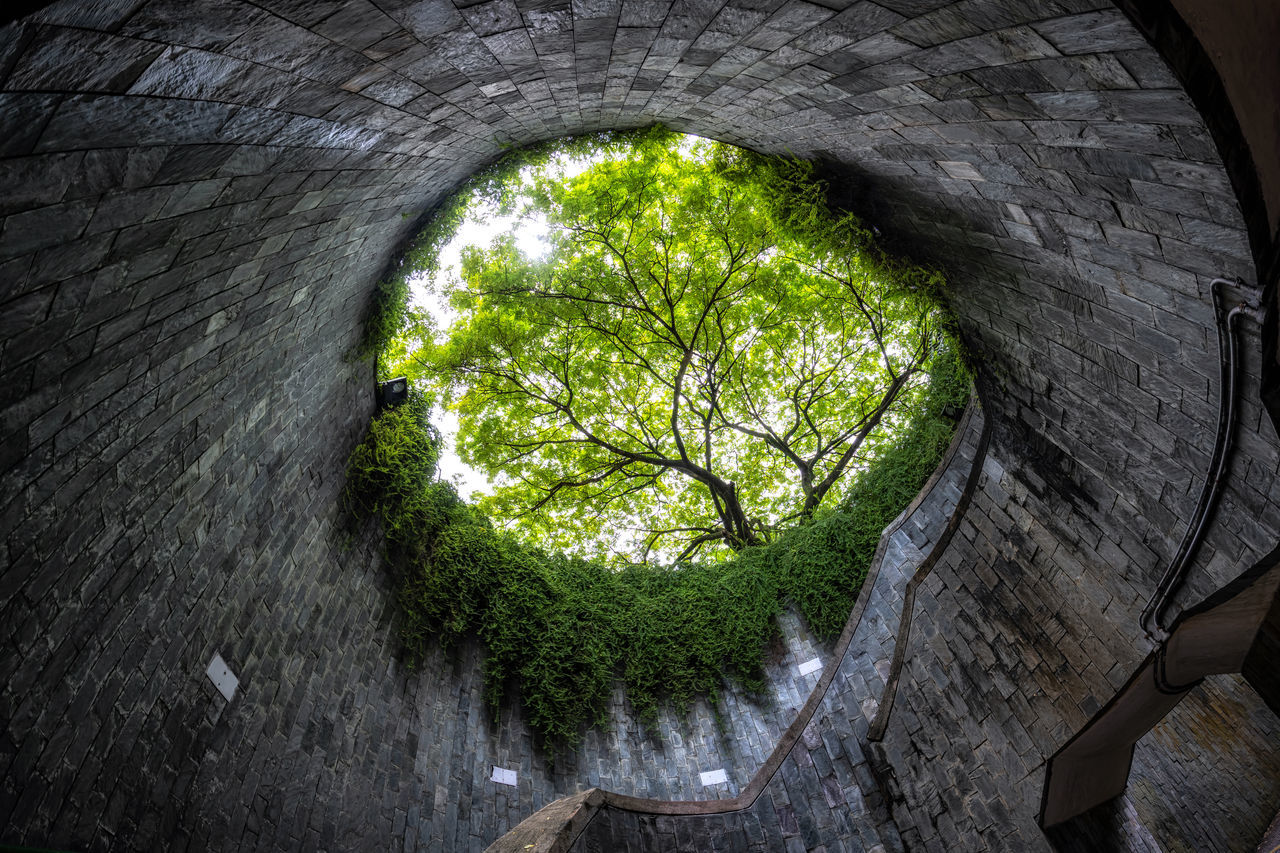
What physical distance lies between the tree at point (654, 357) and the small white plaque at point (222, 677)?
13.9ft

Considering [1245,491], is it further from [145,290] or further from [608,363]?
[608,363]

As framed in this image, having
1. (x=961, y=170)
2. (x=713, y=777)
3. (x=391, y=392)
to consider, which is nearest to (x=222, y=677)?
(x=391, y=392)

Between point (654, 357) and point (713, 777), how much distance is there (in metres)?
6.88

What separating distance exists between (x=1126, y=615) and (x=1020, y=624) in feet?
3.38

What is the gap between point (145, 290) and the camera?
299cm

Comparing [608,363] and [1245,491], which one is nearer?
[1245,491]

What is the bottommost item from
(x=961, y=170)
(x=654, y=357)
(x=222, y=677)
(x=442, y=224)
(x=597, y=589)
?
(x=222, y=677)

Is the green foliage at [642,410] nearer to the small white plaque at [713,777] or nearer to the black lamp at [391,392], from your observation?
the black lamp at [391,392]

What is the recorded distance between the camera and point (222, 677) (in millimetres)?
4098

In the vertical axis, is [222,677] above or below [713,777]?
below

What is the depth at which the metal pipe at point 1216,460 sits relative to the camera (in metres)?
2.81

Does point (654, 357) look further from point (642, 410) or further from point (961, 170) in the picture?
point (961, 170)

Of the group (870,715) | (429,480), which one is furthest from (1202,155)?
(429,480)

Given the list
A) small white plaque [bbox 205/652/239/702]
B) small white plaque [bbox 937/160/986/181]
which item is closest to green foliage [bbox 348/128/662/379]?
small white plaque [bbox 937/160/986/181]
